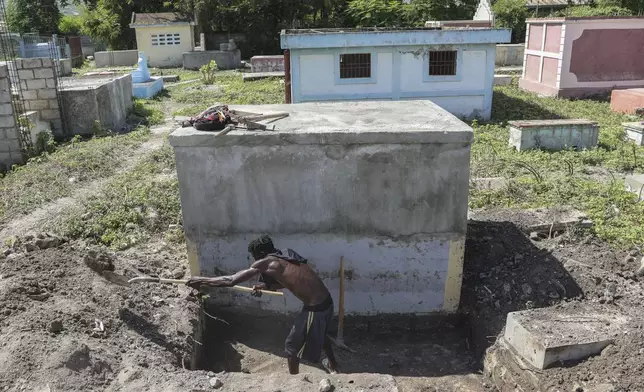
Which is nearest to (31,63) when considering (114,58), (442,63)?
(442,63)

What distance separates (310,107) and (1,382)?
14.5 ft

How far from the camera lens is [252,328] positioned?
19.9 ft

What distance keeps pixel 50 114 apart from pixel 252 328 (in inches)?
386

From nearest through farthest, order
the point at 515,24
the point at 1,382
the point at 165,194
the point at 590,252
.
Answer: the point at 1,382 < the point at 590,252 < the point at 165,194 < the point at 515,24

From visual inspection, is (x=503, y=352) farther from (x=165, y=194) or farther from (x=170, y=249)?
(x=165, y=194)

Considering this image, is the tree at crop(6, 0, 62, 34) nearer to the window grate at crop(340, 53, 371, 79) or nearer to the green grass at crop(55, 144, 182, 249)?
the window grate at crop(340, 53, 371, 79)

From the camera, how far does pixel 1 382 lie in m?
4.04

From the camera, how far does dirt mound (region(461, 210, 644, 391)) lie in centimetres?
561

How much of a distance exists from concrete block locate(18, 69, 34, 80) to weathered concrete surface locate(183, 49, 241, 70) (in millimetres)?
17159

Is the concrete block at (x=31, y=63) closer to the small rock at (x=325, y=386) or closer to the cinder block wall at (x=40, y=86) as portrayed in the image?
the cinder block wall at (x=40, y=86)

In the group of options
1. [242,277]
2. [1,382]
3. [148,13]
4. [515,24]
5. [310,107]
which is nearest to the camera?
[1,382]

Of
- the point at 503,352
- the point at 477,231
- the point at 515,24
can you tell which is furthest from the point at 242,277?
the point at 515,24

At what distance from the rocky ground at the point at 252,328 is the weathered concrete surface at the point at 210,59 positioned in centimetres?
2434

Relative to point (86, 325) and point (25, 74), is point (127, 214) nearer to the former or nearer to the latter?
point (86, 325)
